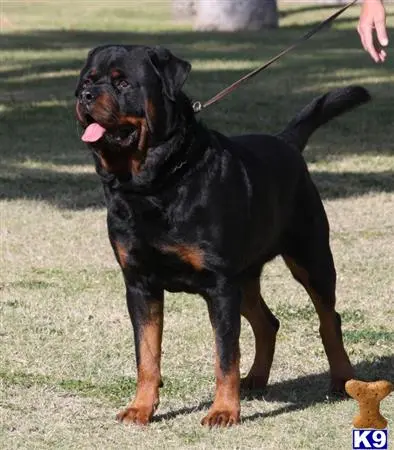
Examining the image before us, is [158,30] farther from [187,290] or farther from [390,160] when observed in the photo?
[187,290]

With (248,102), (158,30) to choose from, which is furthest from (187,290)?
(158,30)

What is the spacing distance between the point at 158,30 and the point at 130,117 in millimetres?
25367

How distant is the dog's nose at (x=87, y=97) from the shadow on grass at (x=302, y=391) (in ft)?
5.02

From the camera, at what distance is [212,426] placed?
6203mm

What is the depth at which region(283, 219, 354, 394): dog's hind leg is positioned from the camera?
22.6ft

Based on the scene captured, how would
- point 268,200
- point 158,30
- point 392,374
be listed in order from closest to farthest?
point 268,200 → point 392,374 → point 158,30

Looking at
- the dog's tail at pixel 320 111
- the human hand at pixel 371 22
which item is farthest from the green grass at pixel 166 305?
the human hand at pixel 371 22

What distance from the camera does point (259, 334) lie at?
7.20m

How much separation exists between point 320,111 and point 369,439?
Answer: 296 centimetres

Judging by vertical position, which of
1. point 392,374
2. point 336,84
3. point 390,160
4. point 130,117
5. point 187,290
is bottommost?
point 336,84

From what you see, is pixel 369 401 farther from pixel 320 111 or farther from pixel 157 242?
pixel 320 111

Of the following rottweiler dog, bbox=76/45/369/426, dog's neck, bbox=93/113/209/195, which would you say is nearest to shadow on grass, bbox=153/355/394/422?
rottweiler dog, bbox=76/45/369/426

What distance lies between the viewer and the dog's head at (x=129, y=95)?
588 cm

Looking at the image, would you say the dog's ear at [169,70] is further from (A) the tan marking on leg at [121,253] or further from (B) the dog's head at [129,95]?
(A) the tan marking on leg at [121,253]
